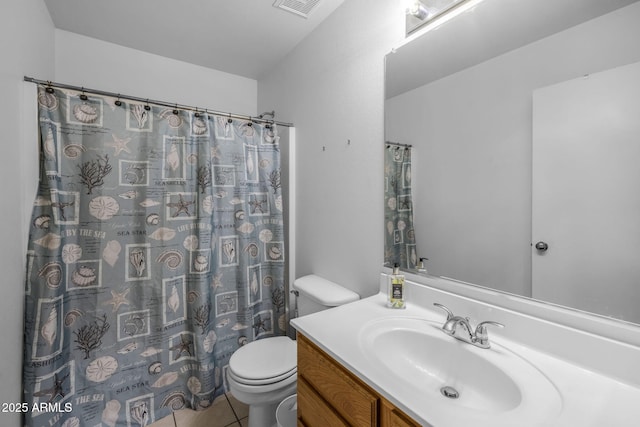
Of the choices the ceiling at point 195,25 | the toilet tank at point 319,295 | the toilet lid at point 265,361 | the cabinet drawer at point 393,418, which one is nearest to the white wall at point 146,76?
the ceiling at point 195,25

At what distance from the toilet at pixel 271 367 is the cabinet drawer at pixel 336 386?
0.41 m

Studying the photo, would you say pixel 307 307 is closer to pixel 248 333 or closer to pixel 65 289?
pixel 248 333

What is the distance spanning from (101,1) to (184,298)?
1810 mm

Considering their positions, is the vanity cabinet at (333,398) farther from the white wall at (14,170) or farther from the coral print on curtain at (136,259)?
the white wall at (14,170)

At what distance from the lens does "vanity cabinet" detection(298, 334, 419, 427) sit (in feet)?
2.26

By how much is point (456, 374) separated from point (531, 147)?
784 mm

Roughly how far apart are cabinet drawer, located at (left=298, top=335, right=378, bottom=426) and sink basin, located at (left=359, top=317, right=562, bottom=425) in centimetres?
8

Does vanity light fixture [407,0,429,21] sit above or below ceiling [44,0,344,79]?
below

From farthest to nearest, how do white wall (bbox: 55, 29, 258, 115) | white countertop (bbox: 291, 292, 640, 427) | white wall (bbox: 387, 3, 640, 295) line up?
white wall (bbox: 55, 29, 258, 115) < white wall (bbox: 387, 3, 640, 295) < white countertop (bbox: 291, 292, 640, 427)

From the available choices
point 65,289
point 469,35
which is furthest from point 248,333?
point 469,35

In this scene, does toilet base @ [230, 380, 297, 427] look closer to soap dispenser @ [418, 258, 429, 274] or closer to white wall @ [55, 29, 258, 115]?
soap dispenser @ [418, 258, 429, 274]

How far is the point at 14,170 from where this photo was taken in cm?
115

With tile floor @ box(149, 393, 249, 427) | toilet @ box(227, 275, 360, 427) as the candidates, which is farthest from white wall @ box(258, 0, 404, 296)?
tile floor @ box(149, 393, 249, 427)

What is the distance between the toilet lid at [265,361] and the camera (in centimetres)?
133
